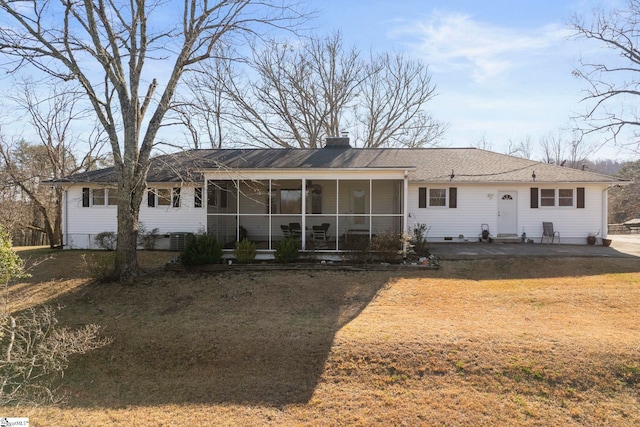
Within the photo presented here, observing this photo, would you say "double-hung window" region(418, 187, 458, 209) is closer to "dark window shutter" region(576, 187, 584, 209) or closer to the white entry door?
the white entry door

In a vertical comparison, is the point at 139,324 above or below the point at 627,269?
below

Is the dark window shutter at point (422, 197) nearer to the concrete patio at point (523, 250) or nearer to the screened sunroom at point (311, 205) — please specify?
the screened sunroom at point (311, 205)

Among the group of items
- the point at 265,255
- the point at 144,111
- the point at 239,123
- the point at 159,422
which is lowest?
the point at 159,422

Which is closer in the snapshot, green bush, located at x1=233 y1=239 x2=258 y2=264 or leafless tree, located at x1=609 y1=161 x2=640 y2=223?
green bush, located at x1=233 y1=239 x2=258 y2=264

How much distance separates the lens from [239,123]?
2673 cm

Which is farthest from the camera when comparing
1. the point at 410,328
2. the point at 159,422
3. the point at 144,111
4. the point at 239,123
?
the point at 239,123

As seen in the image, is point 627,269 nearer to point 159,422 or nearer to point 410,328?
point 410,328

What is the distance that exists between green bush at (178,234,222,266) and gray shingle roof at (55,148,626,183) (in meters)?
3.17

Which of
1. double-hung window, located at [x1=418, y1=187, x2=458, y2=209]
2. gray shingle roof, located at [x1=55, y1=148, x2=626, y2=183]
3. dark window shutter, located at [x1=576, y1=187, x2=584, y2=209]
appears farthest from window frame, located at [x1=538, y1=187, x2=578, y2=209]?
double-hung window, located at [x1=418, y1=187, x2=458, y2=209]

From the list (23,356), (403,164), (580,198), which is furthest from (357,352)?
(580,198)

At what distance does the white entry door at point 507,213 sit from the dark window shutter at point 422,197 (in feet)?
10.2

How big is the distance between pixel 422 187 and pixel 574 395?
10954 millimetres

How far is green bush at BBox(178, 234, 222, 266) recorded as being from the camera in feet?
36.6

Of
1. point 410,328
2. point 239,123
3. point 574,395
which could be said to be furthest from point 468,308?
point 239,123
